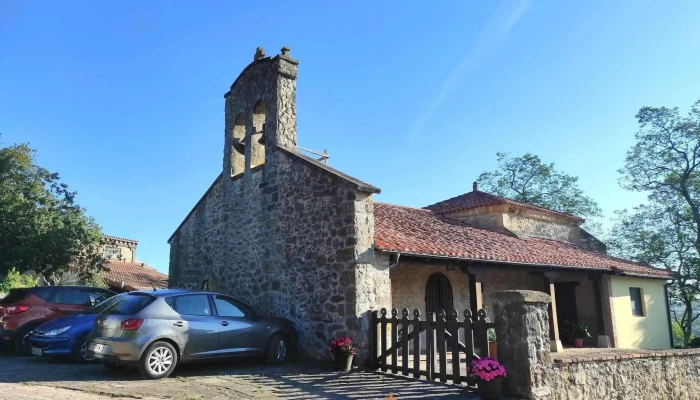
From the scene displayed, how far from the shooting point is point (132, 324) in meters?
7.38

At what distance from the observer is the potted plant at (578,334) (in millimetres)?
14906

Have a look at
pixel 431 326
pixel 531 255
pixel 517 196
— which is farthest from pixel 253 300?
pixel 517 196

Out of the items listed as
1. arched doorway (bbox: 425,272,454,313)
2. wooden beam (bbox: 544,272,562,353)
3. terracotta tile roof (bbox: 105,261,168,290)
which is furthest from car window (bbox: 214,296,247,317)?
terracotta tile roof (bbox: 105,261,168,290)

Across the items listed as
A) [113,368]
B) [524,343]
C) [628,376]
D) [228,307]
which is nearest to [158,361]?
[113,368]

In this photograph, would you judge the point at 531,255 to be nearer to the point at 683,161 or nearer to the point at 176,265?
the point at 176,265

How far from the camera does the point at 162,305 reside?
7.89 meters

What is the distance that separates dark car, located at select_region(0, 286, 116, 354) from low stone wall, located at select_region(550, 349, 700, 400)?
383 inches

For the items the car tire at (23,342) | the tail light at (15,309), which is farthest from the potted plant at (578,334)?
the tail light at (15,309)

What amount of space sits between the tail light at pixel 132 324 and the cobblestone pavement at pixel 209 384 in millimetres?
765

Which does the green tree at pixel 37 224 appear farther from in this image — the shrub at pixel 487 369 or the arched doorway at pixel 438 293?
the shrub at pixel 487 369

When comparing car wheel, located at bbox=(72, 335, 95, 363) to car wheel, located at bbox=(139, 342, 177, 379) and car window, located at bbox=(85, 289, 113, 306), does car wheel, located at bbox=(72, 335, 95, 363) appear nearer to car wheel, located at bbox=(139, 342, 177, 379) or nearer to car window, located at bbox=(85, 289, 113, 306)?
car window, located at bbox=(85, 289, 113, 306)

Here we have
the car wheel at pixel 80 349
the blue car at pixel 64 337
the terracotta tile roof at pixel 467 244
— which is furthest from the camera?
the terracotta tile roof at pixel 467 244

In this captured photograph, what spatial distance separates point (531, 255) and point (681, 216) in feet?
62.9

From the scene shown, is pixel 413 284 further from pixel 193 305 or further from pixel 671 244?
pixel 671 244
